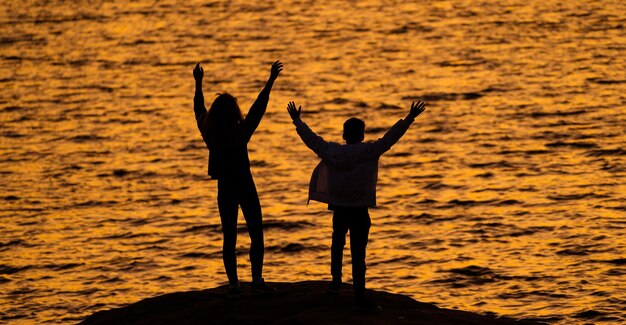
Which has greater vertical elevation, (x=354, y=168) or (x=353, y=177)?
(x=354, y=168)

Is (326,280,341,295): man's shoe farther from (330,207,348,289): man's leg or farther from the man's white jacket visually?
the man's white jacket

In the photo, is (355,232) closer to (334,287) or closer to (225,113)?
(334,287)

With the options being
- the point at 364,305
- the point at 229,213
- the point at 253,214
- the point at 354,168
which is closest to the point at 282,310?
the point at 364,305

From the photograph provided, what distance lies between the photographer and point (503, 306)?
25438 mm

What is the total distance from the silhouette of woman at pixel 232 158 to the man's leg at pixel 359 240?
1241 millimetres

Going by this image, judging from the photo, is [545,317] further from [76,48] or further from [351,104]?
[76,48]

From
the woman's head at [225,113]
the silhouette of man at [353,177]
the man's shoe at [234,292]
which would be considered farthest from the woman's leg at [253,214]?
the silhouette of man at [353,177]

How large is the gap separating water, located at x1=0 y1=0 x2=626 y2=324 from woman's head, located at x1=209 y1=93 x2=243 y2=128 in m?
10.5

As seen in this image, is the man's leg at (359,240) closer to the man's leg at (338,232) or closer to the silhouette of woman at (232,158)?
the man's leg at (338,232)

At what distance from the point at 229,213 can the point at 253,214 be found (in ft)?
0.95

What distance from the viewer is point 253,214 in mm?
16391

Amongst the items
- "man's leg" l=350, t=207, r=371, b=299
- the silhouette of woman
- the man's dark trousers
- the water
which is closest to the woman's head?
the silhouette of woman

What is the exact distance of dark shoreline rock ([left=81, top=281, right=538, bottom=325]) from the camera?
627 inches

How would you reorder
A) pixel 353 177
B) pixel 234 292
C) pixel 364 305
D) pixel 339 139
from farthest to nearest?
pixel 339 139 → pixel 234 292 → pixel 364 305 → pixel 353 177
